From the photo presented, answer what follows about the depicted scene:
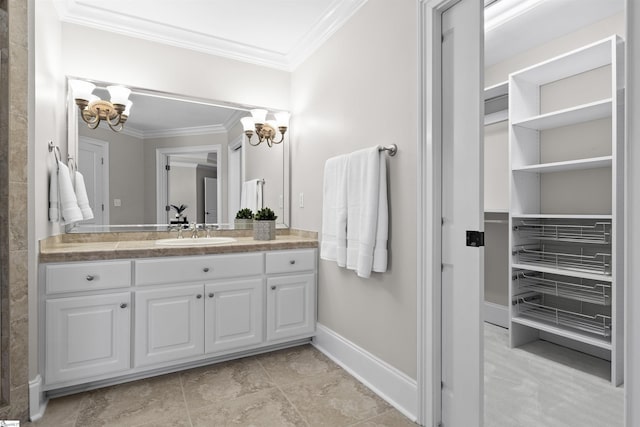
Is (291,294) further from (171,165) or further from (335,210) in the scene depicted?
(171,165)

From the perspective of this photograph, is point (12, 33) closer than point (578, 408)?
Yes

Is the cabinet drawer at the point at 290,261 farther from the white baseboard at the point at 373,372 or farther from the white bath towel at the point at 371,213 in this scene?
the white bath towel at the point at 371,213

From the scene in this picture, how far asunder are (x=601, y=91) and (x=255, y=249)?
106 inches

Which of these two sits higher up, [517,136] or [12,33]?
[12,33]

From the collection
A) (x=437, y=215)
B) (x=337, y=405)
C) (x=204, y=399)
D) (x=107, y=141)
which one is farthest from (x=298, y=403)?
(x=107, y=141)

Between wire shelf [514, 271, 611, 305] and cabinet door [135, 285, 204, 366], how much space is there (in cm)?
240

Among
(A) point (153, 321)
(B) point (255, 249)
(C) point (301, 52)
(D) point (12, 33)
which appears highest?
(C) point (301, 52)

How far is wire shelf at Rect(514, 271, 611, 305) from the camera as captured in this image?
2322 millimetres

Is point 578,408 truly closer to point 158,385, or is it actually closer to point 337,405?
point 337,405

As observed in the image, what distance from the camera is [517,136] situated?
268 cm

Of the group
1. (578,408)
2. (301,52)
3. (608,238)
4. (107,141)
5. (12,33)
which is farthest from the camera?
(301,52)

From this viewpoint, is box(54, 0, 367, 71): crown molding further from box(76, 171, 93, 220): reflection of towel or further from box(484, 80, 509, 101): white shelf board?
box(484, 80, 509, 101): white shelf board

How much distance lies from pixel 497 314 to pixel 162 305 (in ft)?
9.29

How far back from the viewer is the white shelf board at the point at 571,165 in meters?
2.16
